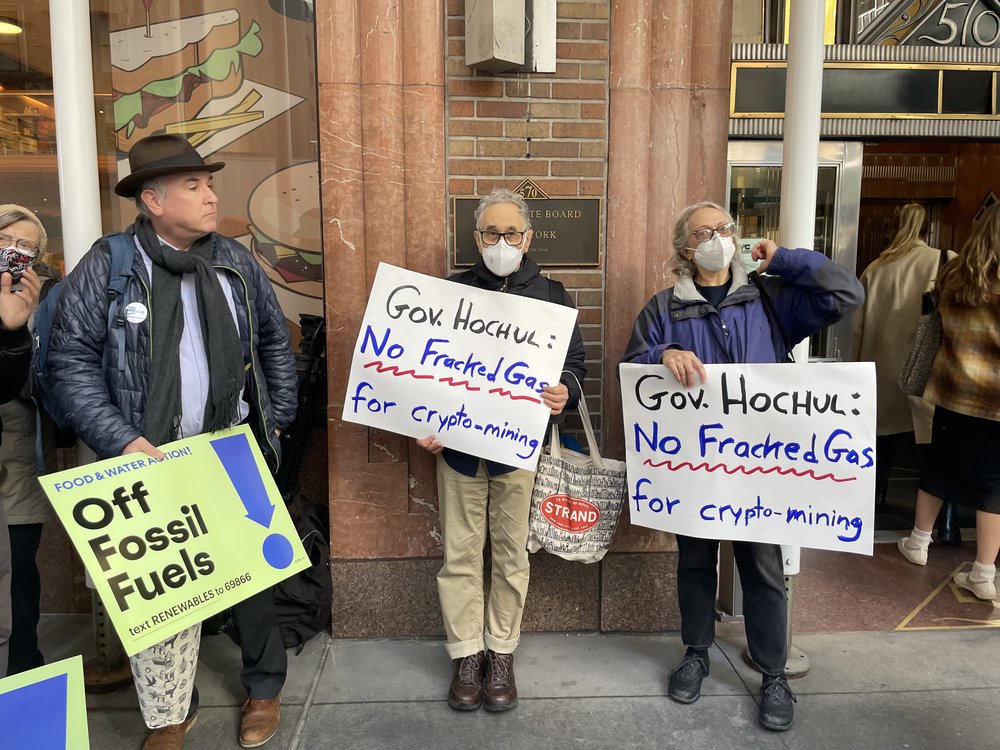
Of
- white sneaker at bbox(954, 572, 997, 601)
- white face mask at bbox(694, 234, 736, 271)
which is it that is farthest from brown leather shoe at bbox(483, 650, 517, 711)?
white sneaker at bbox(954, 572, 997, 601)

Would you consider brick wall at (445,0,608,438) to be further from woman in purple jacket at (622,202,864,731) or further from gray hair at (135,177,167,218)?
gray hair at (135,177,167,218)

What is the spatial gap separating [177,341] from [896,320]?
4493 millimetres

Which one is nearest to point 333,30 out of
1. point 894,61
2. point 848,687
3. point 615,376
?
point 615,376

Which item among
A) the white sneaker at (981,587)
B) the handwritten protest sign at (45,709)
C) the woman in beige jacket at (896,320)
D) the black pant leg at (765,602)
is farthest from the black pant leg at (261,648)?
the woman in beige jacket at (896,320)

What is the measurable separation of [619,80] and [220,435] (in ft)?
7.56

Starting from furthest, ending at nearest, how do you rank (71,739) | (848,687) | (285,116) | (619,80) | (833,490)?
(285,116)
(619,80)
(848,687)
(833,490)
(71,739)

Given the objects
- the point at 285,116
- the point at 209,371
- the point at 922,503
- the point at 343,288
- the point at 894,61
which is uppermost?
the point at 894,61

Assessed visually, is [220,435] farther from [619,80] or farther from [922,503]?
[922,503]

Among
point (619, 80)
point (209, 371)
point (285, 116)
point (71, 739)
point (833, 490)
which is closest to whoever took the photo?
point (71, 739)

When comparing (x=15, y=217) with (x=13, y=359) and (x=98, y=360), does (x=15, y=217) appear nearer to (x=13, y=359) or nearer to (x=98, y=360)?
(x=98, y=360)

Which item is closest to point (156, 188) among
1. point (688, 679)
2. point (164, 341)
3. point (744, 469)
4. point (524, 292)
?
point (164, 341)

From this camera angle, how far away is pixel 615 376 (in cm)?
354

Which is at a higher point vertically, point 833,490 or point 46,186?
point 46,186

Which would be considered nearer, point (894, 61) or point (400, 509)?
point (400, 509)
